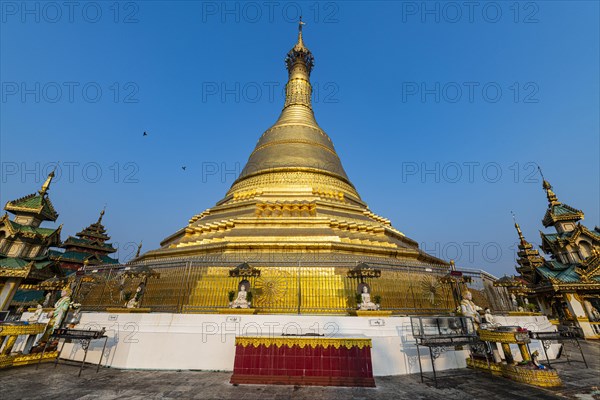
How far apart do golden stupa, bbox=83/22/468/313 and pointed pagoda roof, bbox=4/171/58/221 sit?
453 inches

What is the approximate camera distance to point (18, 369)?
705cm

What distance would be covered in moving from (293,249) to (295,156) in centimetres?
926

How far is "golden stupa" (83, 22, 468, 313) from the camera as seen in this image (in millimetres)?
9672

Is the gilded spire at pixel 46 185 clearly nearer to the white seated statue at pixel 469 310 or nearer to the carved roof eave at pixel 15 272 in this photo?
the carved roof eave at pixel 15 272

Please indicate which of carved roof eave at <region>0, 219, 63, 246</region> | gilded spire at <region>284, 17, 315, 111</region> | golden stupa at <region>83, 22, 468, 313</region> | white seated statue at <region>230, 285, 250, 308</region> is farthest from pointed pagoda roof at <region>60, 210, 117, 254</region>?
white seated statue at <region>230, 285, 250, 308</region>

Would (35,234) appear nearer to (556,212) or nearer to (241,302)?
(241,302)

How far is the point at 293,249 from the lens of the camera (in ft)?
39.9

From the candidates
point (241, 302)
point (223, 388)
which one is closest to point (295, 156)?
point (241, 302)

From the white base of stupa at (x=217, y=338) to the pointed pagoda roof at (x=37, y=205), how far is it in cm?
1837

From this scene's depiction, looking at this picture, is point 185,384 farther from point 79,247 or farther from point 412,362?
point 79,247

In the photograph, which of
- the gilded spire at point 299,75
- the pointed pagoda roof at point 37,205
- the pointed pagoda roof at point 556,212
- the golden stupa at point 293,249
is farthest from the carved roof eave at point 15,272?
the pointed pagoda roof at point 556,212

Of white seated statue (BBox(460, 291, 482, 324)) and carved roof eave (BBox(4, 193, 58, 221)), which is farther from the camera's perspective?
carved roof eave (BBox(4, 193, 58, 221))

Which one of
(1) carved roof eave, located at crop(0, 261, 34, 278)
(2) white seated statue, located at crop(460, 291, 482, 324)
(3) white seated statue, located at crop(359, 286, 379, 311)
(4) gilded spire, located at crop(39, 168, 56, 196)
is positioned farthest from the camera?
(4) gilded spire, located at crop(39, 168, 56, 196)

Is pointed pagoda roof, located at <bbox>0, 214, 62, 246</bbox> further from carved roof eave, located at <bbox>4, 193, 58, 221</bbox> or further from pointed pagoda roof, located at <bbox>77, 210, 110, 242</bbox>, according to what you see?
pointed pagoda roof, located at <bbox>77, 210, 110, 242</bbox>
